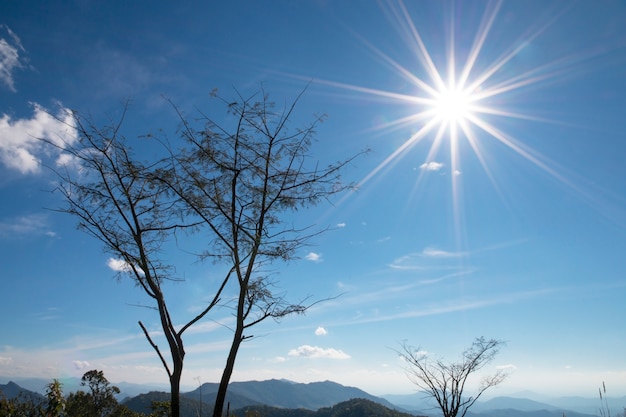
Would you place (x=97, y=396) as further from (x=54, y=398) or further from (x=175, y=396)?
(x=175, y=396)

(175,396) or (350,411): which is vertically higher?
(175,396)

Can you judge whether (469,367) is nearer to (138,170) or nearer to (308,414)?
(138,170)

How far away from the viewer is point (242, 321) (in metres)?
5.12

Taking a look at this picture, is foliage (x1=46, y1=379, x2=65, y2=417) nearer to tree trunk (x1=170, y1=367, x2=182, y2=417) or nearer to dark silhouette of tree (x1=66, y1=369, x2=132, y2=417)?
tree trunk (x1=170, y1=367, x2=182, y2=417)

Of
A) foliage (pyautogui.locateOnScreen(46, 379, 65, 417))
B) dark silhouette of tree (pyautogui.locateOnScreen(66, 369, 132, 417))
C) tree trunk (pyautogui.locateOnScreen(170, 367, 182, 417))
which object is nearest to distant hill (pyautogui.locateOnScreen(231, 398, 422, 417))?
dark silhouette of tree (pyautogui.locateOnScreen(66, 369, 132, 417))

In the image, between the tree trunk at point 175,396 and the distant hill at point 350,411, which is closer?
the tree trunk at point 175,396

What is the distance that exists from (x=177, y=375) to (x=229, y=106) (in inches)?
155

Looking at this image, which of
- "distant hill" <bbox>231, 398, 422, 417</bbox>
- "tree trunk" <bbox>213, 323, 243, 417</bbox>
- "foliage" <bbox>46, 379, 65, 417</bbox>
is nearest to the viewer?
"tree trunk" <bbox>213, 323, 243, 417</bbox>

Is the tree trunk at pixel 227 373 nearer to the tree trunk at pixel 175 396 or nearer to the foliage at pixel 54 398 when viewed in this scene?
the tree trunk at pixel 175 396

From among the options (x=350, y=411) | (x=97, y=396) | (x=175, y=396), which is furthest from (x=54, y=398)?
(x=350, y=411)

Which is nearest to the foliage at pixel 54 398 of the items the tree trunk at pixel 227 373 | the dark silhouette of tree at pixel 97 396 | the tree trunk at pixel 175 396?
the tree trunk at pixel 175 396

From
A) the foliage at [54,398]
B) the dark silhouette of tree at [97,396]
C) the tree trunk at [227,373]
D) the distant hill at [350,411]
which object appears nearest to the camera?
the tree trunk at [227,373]

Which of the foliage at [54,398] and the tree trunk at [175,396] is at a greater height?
the tree trunk at [175,396]

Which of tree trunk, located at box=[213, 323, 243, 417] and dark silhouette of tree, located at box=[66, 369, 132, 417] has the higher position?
tree trunk, located at box=[213, 323, 243, 417]
